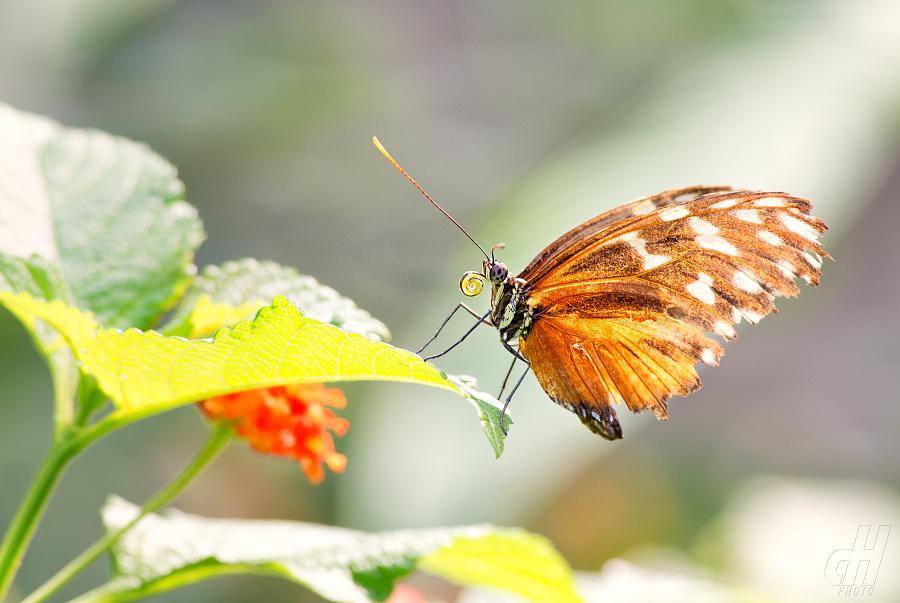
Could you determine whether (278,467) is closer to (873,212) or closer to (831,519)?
(831,519)

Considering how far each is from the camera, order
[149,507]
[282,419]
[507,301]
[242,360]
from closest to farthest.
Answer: [242,360] < [149,507] < [282,419] < [507,301]

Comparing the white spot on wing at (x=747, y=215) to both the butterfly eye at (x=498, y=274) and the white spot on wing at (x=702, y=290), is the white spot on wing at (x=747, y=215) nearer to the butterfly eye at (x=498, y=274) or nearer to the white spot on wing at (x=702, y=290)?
the white spot on wing at (x=702, y=290)

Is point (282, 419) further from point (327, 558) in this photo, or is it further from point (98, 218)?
point (98, 218)

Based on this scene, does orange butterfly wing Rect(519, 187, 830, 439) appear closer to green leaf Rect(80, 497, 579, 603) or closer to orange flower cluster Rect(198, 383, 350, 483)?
green leaf Rect(80, 497, 579, 603)

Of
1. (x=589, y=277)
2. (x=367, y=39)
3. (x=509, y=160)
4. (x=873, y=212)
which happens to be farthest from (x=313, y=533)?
(x=873, y=212)

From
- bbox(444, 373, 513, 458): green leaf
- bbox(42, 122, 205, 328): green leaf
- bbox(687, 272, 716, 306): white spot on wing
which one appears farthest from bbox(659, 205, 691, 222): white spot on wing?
bbox(42, 122, 205, 328): green leaf
